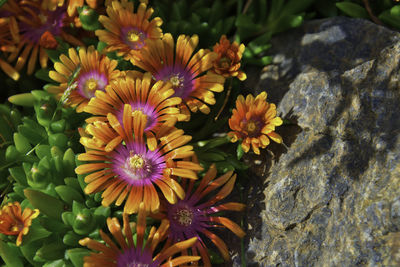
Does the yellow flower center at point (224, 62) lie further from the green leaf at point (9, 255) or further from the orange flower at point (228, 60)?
the green leaf at point (9, 255)

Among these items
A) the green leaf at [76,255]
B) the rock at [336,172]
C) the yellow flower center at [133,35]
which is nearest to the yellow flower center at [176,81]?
the yellow flower center at [133,35]

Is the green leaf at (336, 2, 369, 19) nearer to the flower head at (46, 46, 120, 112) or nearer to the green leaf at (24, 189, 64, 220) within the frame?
the flower head at (46, 46, 120, 112)

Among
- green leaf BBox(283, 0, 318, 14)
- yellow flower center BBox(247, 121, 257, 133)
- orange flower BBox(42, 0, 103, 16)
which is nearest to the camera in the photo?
yellow flower center BBox(247, 121, 257, 133)

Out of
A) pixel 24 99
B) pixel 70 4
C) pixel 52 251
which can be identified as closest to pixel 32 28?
pixel 70 4

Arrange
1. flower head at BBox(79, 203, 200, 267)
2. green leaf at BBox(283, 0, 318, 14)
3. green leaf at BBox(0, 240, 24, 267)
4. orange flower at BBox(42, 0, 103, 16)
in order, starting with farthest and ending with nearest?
1. green leaf at BBox(283, 0, 318, 14)
2. orange flower at BBox(42, 0, 103, 16)
3. green leaf at BBox(0, 240, 24, 267)
4. flower head at BBox(79, 203, 200, 267)

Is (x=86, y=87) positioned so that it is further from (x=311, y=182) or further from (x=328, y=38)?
(x=328, y=38)

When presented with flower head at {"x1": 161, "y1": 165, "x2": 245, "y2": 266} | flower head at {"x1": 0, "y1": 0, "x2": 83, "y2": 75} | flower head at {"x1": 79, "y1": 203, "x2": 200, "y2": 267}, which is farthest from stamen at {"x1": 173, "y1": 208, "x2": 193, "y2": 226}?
flower head at {"x1": 0, "y1": 0, "x2": 83, "y2": 75}
